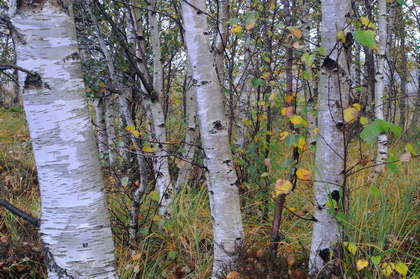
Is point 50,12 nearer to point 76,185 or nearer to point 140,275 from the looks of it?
point 76,185

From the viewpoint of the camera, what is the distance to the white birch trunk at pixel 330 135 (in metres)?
1.69

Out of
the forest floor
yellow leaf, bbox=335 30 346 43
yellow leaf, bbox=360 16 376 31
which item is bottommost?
the forest floor

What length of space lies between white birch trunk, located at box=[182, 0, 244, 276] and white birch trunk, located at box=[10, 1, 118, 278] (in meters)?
0.76

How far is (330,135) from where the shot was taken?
1774 mm

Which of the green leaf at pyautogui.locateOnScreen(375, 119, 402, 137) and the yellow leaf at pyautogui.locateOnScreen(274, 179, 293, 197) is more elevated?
the green leaf at pyautogui.locateOnScreen(375, 119, 402, 137)

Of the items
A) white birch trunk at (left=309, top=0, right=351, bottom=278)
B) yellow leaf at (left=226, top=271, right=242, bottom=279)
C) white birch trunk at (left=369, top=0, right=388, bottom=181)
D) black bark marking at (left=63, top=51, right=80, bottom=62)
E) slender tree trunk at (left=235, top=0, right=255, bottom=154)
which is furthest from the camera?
white birch trunk at (left=369, top=0, right=388, bottom=181)

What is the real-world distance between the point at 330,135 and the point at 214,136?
27.6 inches

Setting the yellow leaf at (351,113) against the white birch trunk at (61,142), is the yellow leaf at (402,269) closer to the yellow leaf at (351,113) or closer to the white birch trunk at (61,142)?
the yellow leaf at (351,113)

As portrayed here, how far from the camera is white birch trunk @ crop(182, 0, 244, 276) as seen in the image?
1.99 meters

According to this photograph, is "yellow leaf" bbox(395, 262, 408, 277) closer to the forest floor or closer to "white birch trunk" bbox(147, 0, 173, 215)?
the forest floor

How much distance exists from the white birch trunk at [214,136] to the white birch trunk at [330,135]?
53cm

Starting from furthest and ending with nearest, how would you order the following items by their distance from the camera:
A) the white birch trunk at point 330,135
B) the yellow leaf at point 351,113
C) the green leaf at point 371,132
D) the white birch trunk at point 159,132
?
the white birch trunk at point 159,132 < the white birch trunk at point 330,135 < the yellow leaf at point 351,113 < the green leaf at point 371,132

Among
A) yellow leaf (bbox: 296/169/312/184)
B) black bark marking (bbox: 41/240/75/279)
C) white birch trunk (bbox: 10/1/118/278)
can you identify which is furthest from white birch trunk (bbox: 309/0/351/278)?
black bark marking (bbox: 41/240/75/279)

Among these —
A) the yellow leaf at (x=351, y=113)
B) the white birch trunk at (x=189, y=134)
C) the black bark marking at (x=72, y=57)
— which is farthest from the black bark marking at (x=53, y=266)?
the white birch trunk at (x=189, y=134)
